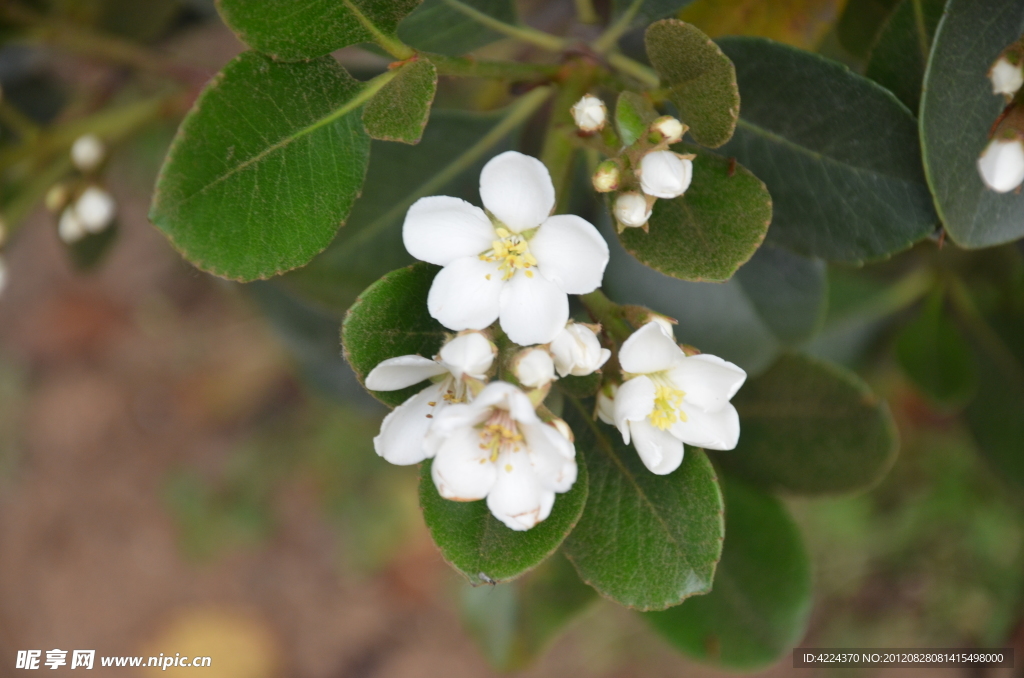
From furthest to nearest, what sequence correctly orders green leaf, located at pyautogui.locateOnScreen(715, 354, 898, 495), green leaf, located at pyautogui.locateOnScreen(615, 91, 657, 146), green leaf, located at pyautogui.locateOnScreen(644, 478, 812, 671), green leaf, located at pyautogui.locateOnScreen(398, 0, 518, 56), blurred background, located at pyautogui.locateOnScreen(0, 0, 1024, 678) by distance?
blurred background, located at pyautogui.locateOnScreen(0, 0, 1024, 678) → green leaf, located at pyautogui.locateOnScreen(644, 478, 812, 671) → green leaf, located at pyautogui.locateOnScreen(715, 354, 898, 495) → green leaf, located at pyautogui.locateOnScreen(398, 0, 518, 56) → green leaf, located at pyautogui.locateOnScreen(615, 91, 657, 146)

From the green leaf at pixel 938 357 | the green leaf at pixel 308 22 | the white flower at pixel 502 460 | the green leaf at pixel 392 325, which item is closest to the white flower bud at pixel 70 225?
the green leaf at pixel 308 22

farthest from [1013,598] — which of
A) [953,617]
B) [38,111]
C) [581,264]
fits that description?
[38,111]

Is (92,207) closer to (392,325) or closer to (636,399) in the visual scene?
(392,325)

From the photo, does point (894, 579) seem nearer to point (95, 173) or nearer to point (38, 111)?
point (95, 173)

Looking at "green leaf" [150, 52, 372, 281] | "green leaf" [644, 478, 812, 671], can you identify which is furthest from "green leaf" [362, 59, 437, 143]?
"green leaf" [644, 478, 812, 671]

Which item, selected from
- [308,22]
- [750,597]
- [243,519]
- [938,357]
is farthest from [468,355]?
[243,519]

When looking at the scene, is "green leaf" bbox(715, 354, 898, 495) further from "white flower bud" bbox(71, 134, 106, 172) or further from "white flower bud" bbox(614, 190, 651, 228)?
"white flower bud" bbox(71, 134, 106, 172)
